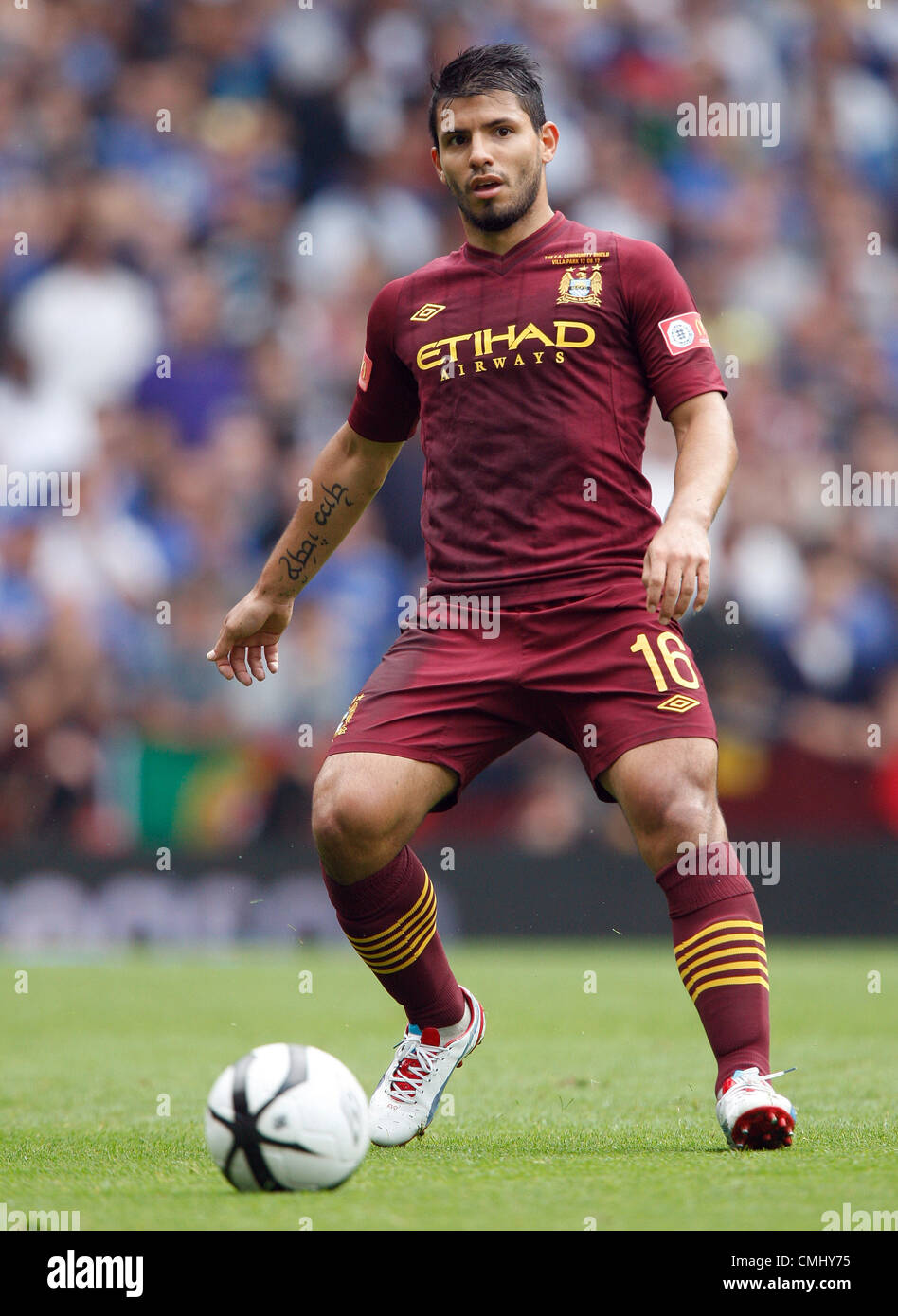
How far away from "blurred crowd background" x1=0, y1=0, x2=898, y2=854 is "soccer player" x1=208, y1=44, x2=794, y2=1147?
6.06 meters

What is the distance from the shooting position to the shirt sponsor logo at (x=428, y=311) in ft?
14.6

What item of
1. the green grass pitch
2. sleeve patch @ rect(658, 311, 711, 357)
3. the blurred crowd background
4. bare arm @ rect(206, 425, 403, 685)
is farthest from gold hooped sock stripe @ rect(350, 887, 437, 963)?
the blurred crowd background

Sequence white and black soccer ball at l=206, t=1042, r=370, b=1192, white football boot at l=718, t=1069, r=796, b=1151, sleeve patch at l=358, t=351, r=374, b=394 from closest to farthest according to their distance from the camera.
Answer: white and black soccer ball at l=206, t=1042, r=370, b=1192, white football boot at l=718, t=1069, r=796, b=1151, sleeve patch at l=358, t=351, r=374, b=394

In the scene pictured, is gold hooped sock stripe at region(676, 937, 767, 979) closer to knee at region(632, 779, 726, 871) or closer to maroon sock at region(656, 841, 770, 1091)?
maroon sock at region(656, 841, 770, 1091)

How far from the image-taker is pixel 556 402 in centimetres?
424

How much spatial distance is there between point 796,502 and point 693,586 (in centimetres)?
809

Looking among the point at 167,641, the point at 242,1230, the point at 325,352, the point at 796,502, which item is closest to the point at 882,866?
the point at 796,502

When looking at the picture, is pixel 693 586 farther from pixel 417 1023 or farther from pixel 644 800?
pixel 417 1023

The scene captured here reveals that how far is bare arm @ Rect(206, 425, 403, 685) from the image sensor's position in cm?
479

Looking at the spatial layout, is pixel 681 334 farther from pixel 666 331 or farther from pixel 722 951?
→ pixel 722 951

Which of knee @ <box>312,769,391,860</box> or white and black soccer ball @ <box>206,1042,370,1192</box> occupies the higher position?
knee @ <box>312,769,391,860</box>

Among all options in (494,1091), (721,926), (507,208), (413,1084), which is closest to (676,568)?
(721,926)

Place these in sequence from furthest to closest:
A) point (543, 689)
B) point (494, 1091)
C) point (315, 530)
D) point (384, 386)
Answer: point (494, 1091) → point (315, 530) → point (384, 386) → point (543, 689)

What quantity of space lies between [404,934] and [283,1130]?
1.06 m
